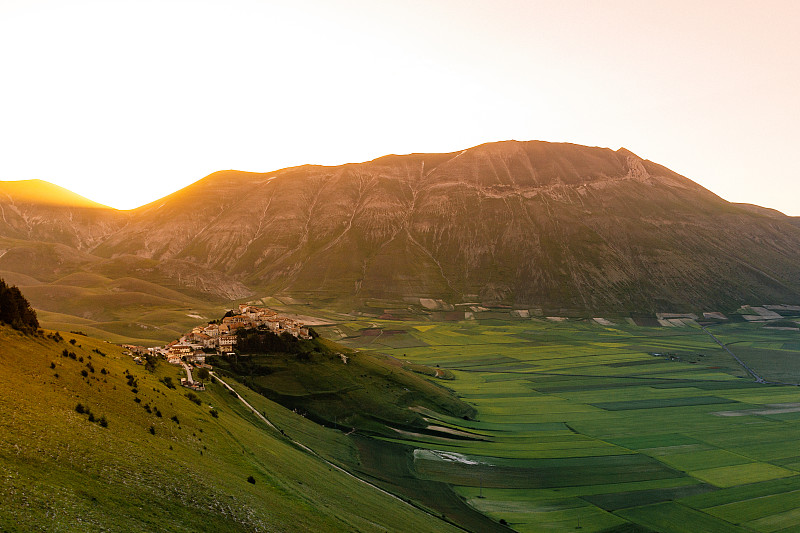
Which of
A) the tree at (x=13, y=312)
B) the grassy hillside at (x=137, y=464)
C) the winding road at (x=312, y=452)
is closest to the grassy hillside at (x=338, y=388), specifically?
the winding road at (x=312, y=452)

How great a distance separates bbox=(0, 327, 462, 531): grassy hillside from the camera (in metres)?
30.9

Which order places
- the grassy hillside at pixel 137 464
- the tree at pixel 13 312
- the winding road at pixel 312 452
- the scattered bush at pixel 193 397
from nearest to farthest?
1. the grassy hillside at pixel 137 464
2. the tree at pixel 13 312
3. the scattered bush at pixel 193 397
4. the winding road at pixel 312 452

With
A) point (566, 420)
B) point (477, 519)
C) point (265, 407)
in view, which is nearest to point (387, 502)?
point (477, 519)

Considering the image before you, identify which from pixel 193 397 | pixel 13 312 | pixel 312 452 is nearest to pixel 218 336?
pixel 312 452

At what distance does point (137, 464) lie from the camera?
3906 cm

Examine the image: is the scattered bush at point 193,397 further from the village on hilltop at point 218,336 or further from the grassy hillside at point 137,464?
the village on hilltop at point 218,336

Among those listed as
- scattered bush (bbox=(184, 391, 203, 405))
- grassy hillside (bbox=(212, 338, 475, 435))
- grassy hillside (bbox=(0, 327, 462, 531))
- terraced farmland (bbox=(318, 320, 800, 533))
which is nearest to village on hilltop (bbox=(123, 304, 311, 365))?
grassy hillside (bbox=(212, 338, 475, 435))

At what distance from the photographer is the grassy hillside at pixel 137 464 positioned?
1217 inches

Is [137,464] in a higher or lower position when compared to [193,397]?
higher

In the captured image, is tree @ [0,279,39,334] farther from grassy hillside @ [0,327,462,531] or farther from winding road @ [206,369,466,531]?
winding road @ [206,369,466,531]

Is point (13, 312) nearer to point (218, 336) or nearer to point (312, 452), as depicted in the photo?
point (312, 452)

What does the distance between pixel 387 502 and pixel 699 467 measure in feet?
189

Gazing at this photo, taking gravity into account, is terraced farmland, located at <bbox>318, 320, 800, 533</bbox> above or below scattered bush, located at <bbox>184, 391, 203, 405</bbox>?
below

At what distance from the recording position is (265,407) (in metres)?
89.1
